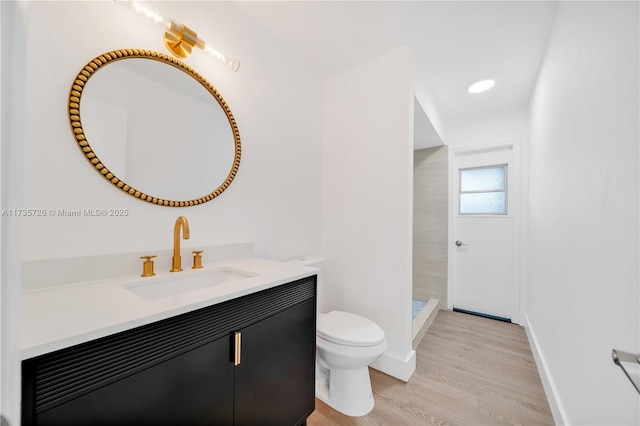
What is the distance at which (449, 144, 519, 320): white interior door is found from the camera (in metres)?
2.74

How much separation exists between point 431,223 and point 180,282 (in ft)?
9.51

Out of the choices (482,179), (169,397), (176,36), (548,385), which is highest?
(176,36)

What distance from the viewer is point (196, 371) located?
0.79 metres

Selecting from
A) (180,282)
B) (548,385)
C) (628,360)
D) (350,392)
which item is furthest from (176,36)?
(548,385)

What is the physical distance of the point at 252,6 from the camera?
5.03ft

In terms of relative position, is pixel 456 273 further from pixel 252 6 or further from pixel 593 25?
pixel 252 6

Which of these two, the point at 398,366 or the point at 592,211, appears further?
the point at 398,366

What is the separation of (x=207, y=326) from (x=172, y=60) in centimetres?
126

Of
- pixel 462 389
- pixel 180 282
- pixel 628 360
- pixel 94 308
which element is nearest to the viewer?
pixel 628 360

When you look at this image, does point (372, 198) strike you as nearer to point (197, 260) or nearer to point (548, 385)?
point (197, 260)

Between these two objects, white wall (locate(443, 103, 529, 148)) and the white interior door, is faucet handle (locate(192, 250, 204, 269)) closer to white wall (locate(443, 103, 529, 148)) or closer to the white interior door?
the white interior door

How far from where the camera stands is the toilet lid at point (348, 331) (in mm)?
1396

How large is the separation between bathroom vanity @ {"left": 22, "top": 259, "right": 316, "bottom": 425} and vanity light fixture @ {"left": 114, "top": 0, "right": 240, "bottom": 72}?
111 cm
